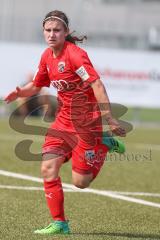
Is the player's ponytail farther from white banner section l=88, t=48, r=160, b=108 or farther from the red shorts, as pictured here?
white banner section l=88, t=48, r=160, b=108

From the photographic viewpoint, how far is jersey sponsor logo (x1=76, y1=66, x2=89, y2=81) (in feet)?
22.6

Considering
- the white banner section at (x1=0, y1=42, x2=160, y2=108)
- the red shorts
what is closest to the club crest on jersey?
the red shorts

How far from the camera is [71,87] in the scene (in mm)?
7172

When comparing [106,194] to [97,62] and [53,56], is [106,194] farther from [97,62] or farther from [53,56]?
[97,62]

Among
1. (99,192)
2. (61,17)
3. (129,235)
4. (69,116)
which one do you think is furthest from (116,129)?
(99,192)

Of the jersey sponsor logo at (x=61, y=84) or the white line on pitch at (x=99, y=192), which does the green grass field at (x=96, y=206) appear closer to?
the white line on pitch at (x=99, y=192)

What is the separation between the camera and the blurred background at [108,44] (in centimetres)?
2373

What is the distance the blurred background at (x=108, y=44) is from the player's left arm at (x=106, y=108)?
16.3 metres

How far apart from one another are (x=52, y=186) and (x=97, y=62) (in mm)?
16930

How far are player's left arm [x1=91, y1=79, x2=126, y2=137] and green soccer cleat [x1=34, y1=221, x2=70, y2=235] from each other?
0.98m

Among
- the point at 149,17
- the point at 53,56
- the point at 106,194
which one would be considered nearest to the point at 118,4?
the point at 149,17

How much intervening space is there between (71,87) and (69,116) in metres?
0.27

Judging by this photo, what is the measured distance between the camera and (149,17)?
33156 millimetres

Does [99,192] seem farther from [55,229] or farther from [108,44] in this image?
[108,44]
